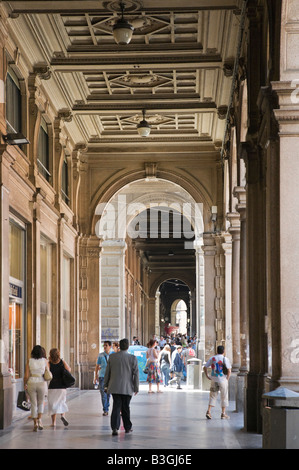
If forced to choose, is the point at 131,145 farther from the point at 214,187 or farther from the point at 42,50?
the point at 42,50

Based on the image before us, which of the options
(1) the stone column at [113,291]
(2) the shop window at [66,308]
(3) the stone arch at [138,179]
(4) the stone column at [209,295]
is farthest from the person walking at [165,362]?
(3) the stone arch at [138,179]

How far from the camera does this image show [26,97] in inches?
731

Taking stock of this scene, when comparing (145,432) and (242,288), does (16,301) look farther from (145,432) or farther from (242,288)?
(145,432)

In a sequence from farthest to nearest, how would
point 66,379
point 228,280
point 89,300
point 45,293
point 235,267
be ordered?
point 89,300 < point 228,280 < point 45,293 < point 235,267 < point 66,379

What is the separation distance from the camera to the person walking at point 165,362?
28.3 m

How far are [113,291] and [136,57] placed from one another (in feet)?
54.2

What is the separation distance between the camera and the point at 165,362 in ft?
93.8

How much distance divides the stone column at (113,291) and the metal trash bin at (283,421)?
2457cm

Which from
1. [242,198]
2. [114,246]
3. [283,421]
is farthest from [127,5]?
[114,246]

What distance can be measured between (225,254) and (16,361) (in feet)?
31.8

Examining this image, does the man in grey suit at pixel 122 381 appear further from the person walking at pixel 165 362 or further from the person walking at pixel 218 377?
the person walking at pixel 165 362

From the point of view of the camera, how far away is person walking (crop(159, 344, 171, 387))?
28281 mm

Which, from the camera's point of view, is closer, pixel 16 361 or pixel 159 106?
pixel 16 361
